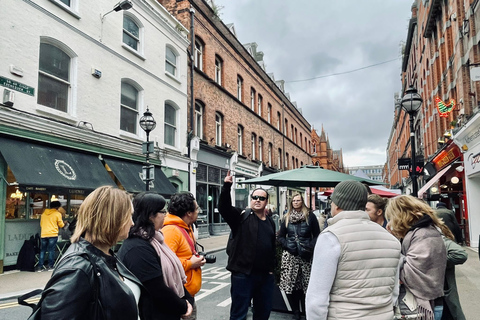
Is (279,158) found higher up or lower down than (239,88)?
lower down

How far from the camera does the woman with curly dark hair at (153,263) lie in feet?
7.79

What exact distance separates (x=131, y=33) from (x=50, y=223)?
320 inches

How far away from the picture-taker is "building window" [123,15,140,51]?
1334cm

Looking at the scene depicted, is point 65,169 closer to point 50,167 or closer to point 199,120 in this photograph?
point 50,167

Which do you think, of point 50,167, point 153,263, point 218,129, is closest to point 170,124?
point 218,129

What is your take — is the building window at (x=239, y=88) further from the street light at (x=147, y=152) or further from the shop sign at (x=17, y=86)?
the shop sign at (x=17, y=86)

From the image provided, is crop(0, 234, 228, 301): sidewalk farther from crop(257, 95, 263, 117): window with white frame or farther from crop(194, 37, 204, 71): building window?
crop(257, 95, 263, 117): window with white frame

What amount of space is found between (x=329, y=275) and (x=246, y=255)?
2.01 meters

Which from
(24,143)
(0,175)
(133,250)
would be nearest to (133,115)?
(24,143)

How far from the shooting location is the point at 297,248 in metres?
4.88

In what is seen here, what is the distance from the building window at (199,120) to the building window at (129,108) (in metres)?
4.63

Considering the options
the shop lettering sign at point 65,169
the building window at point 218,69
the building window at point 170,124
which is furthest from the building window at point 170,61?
the shop lettering sign at point 65,169

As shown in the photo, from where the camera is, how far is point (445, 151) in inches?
615

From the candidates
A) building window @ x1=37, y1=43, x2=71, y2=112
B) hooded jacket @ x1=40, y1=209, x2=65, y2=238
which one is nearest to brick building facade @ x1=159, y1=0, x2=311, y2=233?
building window @ x1=37, y1=43, x2=71, y2=112
